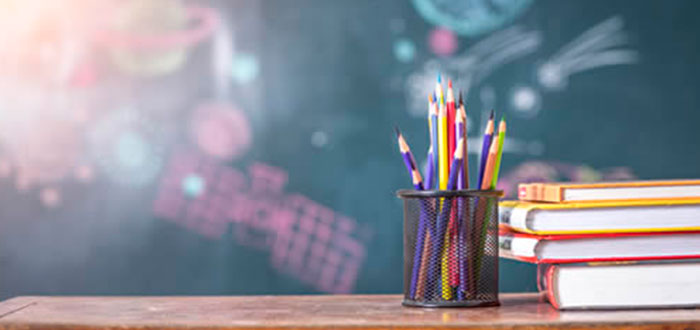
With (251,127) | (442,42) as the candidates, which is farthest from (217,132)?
(442,42)

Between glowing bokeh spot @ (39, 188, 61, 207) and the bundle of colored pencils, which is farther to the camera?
glowing bokeh spot @ (39, 188, 61, 207)

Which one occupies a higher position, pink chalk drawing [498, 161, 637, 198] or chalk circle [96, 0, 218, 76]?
chalk circle [96, 0, 218, 76]

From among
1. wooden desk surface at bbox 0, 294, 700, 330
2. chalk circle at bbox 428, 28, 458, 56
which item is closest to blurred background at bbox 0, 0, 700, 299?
chalk circle at bbox 428, 28, 458, 56

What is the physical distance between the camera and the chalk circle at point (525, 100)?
2506mm

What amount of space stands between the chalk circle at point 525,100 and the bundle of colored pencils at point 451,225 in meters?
1.49

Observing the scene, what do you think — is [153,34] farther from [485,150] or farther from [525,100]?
[485,150]

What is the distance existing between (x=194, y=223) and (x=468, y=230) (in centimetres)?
157

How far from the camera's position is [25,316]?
3.18 feet

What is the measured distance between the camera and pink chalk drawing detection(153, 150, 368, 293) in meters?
2.46

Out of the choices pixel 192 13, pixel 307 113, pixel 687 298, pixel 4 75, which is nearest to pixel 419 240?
pixel 687 298

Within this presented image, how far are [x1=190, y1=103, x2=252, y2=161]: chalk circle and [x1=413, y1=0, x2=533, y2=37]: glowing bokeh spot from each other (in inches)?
25.2

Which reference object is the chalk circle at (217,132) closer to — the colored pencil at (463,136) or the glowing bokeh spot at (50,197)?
the glowing bokeh spot at (50,197)

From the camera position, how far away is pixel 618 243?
97 cm

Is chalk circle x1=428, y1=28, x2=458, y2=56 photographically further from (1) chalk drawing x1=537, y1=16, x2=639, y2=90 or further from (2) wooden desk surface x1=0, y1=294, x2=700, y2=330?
(2) wooden desk surface x1=0, y1=294, x2=700, y2=330
